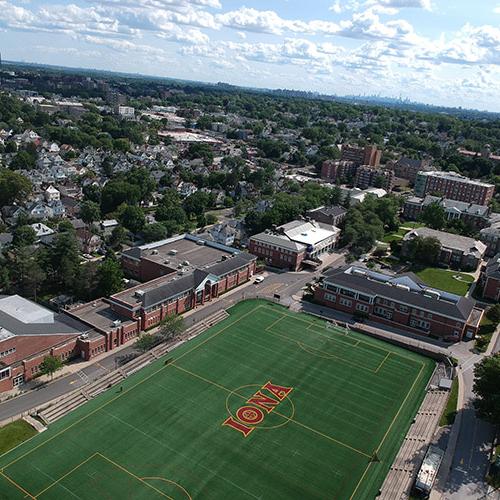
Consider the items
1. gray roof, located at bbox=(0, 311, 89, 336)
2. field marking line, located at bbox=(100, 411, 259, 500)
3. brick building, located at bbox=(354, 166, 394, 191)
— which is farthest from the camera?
brick building, located at bbox=(354, 166, 394, 191)

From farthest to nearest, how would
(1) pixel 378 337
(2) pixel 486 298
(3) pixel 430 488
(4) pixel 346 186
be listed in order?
(4) pixel 346 186 → (2) pixel 486 298 → (1) pixel 378 337 → (3) pixel 430 488

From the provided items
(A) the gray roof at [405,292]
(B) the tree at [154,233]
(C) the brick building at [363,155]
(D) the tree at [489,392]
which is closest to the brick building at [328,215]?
(A) the gray roof at [405,292]

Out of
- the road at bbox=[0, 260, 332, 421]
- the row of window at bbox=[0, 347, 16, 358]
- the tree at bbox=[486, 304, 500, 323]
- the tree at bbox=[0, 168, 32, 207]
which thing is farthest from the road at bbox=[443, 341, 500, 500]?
the tree at bbox=[0, 168, 32, 207]

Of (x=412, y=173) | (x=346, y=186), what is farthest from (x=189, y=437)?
(x=412, y=173)

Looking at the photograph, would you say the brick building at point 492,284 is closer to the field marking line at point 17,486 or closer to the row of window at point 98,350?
the row of window at point 98,350

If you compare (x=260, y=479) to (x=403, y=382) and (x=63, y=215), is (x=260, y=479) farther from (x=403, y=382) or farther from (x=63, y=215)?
(x=63, y=215)

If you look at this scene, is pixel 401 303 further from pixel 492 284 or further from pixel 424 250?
pixel 424 250

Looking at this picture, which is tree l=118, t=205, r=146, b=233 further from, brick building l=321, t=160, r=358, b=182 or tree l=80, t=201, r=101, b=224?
brick building l=321, t=160, r=358, b=182
